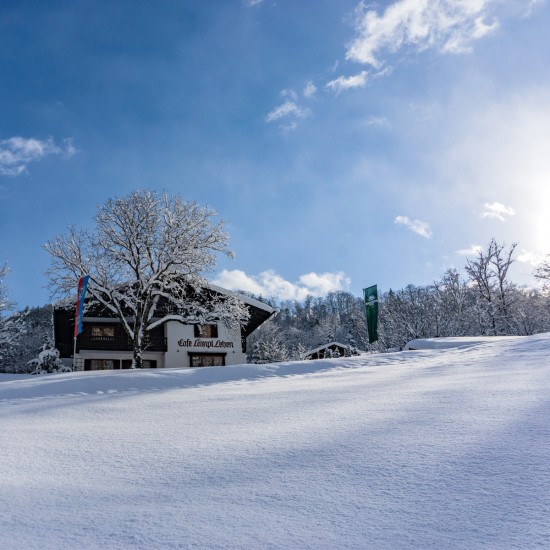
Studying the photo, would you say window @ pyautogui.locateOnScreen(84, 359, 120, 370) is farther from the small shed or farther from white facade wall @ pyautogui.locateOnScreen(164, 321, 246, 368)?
the small shed

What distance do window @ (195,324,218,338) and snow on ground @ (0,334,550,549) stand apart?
26.5 m

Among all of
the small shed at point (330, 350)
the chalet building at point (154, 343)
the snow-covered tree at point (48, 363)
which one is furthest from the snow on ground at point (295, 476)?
the small shed at point (330, 350)

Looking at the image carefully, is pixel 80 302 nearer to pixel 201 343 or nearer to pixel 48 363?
pixel 201 343

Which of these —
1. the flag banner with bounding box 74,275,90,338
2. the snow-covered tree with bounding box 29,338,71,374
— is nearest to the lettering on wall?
the snow-covered tree with bounding box 29,338,71,374

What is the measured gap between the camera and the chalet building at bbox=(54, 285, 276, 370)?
29781mm

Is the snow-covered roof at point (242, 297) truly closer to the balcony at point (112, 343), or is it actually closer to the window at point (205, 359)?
the window at point (205, 359)

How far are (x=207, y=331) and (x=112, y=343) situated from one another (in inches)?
280

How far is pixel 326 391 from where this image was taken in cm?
667

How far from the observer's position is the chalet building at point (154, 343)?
29781mm

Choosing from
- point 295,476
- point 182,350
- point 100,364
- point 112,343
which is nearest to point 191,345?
point 182,350

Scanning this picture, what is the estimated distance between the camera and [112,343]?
29.9m

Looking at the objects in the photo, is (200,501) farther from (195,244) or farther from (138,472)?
(195,244)

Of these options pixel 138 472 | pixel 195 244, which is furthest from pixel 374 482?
pixel 195 244

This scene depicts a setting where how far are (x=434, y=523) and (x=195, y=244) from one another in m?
22.2
